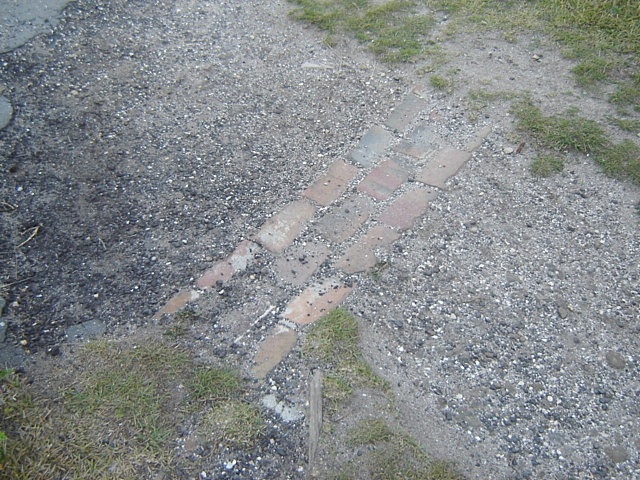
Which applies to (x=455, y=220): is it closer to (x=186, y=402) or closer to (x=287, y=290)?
(x=287, y=290)

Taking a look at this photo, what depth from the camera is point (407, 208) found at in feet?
10.4

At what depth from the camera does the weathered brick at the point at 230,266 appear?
2830mm

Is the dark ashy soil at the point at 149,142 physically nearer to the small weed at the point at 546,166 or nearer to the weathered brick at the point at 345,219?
the weathered brick at the point at 345,219

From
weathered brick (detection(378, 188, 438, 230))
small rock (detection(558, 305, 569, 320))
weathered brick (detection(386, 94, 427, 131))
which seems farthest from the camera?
weathered brick (detection(386, 94, 427, 131))

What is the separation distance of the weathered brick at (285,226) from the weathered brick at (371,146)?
462mm

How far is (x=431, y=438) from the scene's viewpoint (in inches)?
89.9

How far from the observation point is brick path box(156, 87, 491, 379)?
2734 millimetres

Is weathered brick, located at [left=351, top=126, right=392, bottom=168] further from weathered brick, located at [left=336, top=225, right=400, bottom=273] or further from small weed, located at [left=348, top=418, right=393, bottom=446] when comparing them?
small weed, located at [left=348, top=418, right=393, bottom=446]

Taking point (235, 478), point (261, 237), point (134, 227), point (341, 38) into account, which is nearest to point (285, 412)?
point (235, 478)

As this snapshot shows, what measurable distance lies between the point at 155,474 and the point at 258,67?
278 cm

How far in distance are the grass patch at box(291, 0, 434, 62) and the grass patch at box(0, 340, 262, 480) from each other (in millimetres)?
2613

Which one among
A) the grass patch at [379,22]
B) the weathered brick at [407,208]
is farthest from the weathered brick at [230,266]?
the grass patch at [379,22]

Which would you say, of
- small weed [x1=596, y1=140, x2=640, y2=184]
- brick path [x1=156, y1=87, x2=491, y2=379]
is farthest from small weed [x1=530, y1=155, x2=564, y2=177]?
brick path [x1=156, y1=87, x2=491, y2=379]

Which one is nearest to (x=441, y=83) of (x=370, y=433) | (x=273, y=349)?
(x=273, y=349)
